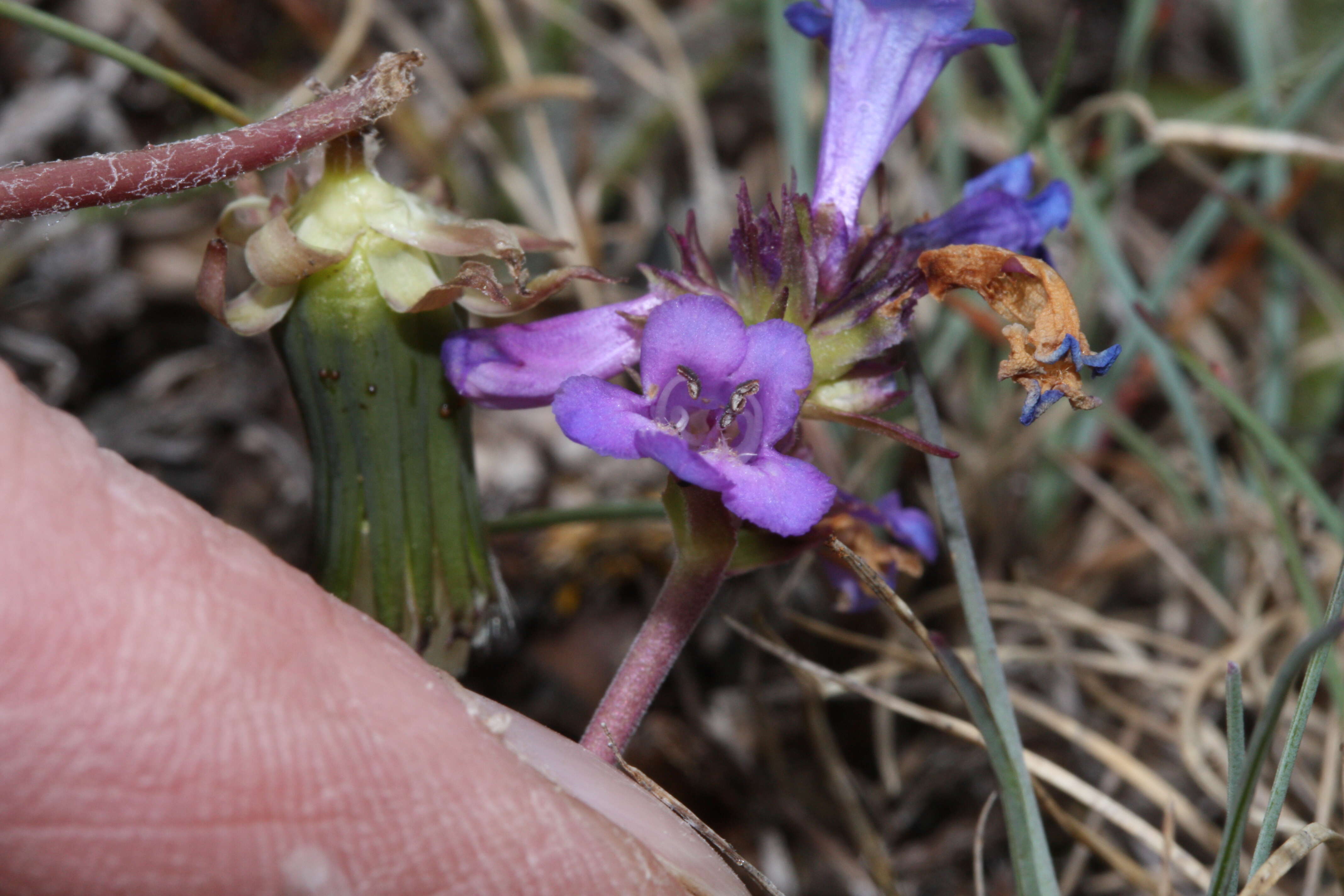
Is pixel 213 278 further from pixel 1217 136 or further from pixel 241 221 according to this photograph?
pixel 1217 136

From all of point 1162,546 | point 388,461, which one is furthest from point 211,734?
point 1162,546

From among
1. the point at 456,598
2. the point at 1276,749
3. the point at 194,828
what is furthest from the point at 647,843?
the point at 1276,749

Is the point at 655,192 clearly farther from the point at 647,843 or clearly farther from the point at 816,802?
the point at 647,843

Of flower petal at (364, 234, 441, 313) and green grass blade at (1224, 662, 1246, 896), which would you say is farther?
flower petal at (364, 234, 441, 313)

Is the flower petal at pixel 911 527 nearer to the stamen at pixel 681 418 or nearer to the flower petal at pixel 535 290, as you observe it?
the stamen at pixel 681 418

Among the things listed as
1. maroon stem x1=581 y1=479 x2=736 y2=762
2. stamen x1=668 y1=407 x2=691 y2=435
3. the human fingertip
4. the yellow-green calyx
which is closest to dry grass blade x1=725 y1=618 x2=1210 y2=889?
maroon stem x1=581 y1=479 x2=736 y2=762

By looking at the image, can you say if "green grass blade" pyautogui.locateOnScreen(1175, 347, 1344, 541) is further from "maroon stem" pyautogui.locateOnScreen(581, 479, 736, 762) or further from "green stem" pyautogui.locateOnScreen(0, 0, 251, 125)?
"green stem" pyautogui.locateOnScreen(0, 0, 251, 125)

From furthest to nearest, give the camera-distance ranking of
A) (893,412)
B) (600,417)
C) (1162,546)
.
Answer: (1162,546)
(893,412)
(600,417)
